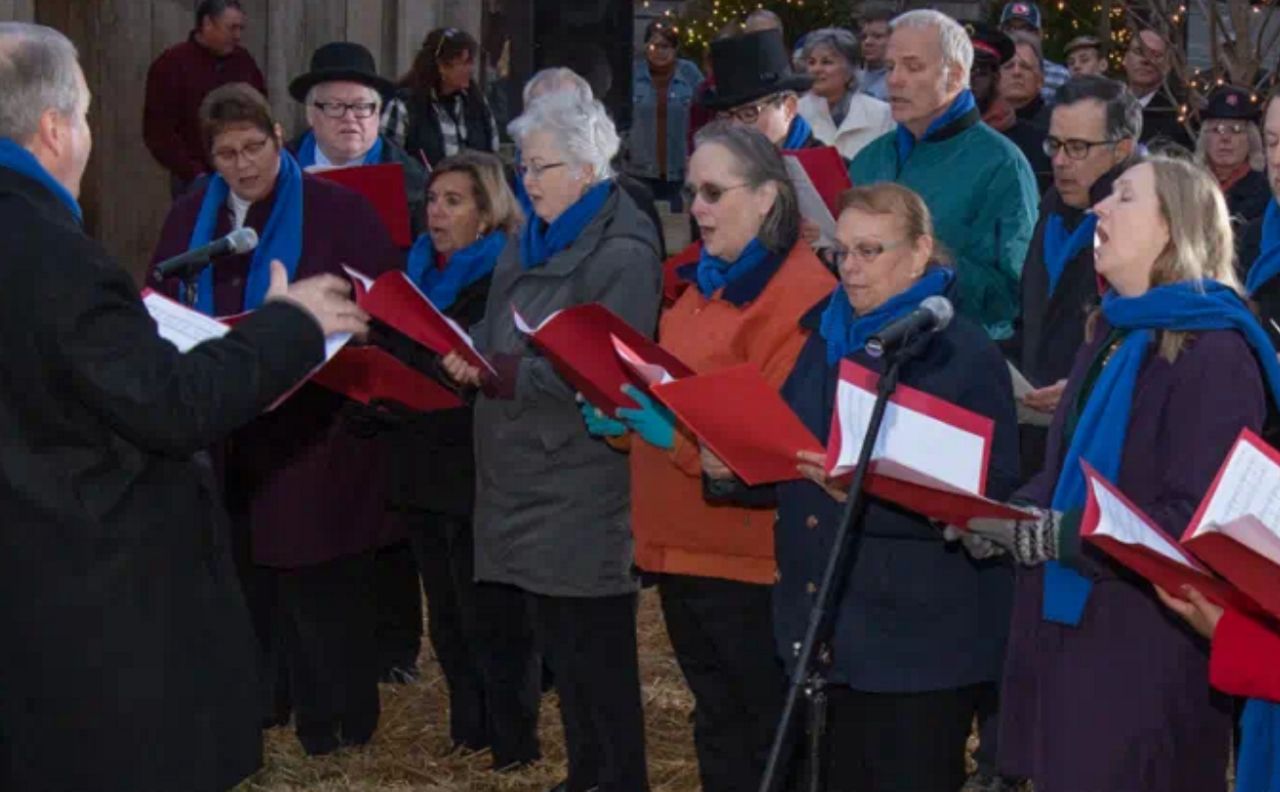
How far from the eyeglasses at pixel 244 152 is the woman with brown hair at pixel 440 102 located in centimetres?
302

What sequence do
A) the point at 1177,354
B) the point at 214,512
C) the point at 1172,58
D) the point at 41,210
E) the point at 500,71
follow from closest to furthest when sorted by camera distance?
the point at 41,210, the point at 214,512, the point at 1177,354, the point at 1172,58, the point at 500,71

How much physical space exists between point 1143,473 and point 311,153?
177 inches

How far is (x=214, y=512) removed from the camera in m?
4.25

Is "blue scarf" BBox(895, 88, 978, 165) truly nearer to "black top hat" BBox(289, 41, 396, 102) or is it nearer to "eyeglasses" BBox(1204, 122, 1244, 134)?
"eyeglasses" BBox(1204, 122, 1244, 134)

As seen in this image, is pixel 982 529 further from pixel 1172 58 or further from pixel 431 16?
pixel 431 16

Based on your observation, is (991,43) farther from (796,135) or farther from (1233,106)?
(796,135)

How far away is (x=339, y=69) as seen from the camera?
26.4 ft

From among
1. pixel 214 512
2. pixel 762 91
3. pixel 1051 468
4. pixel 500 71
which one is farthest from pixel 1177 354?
pixel 500 71

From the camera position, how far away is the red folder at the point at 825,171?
21.5ft

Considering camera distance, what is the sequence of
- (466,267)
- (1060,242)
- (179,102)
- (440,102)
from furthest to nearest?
(179,102), (440,102), (466,267), (1060,242)

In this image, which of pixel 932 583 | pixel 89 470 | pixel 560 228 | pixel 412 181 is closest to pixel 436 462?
pixel 560 228

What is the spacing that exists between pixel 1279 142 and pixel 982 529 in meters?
1.47

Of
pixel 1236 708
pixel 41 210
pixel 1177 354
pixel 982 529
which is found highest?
pixel 41 210

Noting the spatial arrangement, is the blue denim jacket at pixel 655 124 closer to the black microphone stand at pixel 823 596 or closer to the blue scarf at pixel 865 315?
the blue scarf at pixel 865 315
